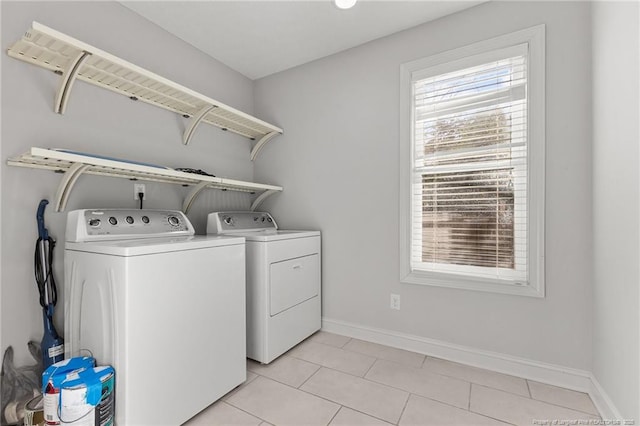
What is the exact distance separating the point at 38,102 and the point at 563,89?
286 centimetres

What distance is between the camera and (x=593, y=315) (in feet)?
5.20

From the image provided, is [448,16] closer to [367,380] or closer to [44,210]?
[367,380]

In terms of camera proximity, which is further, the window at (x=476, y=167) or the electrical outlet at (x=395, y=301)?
the electrical outlet at (x=395, y=301)

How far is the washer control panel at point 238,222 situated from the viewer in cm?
213

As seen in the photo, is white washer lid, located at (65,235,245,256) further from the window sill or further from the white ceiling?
the white ceiling

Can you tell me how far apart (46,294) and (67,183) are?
1.86ft

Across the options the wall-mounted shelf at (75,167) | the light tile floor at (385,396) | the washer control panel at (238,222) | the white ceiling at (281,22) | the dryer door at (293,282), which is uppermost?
the white ceiling at (281,22)

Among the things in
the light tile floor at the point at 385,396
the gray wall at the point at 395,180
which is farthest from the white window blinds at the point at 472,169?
the light tile floor at the point at 385,396

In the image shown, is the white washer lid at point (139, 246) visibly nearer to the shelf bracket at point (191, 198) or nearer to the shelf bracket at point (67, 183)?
the shelf bracket at point (67, 183)

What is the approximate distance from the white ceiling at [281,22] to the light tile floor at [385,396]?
2.37m

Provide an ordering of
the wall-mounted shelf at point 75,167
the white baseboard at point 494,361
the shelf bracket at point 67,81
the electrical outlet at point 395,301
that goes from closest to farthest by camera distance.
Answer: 1. the wall-mounted shelf at point 75,167
2. the shelf bracket at point 67,81
3. the white baseboard at point 494,361
4. the electrical outlet at point 395,301

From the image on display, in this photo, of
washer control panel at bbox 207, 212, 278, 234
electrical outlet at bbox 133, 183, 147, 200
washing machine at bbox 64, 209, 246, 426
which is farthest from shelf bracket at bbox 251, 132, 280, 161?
washing machine at bbox 64, 209, 246, 426

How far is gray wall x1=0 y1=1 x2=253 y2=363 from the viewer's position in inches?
55.6

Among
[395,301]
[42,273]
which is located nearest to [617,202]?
[395,301]
